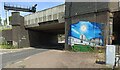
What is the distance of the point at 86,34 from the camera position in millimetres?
25828

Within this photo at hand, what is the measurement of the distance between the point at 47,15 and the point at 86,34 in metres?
11.7

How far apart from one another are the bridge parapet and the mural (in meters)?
4.24

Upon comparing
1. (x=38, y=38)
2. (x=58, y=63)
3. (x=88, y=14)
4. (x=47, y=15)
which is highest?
(x=47, y=15)

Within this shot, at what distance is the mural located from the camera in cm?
2411

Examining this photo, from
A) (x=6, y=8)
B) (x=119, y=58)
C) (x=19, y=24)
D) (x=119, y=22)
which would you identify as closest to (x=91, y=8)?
(x=119, y=22)

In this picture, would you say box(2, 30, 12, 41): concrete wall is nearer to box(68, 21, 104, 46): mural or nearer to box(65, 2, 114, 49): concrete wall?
box(65, 2, 114, 49): concrete wall

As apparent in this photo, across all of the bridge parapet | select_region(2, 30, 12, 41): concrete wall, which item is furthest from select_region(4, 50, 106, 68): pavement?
select_region(2, 30, 12, 41): concrete wall

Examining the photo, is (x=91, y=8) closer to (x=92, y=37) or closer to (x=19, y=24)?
(x=92, y=37)

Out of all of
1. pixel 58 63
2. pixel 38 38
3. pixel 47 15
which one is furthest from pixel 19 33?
pixel 58 63

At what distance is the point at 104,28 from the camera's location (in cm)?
2323

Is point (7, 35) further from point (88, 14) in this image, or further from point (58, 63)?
point (58, 63)

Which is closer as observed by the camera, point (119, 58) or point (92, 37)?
point (119, 58)

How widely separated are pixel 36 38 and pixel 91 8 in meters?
26.6

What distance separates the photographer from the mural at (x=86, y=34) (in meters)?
24.1
